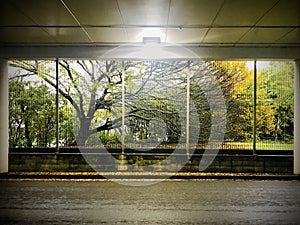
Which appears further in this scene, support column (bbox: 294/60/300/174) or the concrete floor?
support column (bbox: 294/60/300/174)

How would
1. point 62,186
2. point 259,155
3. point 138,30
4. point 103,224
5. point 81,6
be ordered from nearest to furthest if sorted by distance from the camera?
A: point 103,224 → point 81,6 → point 138,30 → point 62,186 → point 259,155

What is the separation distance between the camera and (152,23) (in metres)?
7.73

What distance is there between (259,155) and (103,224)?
650 centimetres

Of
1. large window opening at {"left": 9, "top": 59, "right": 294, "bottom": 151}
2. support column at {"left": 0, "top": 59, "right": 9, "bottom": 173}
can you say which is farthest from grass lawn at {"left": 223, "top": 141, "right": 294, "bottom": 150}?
support column at {"left": 0, "top": 59, "right": 9, "bottom": 173}

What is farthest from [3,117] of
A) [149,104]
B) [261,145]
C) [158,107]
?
[261,145]

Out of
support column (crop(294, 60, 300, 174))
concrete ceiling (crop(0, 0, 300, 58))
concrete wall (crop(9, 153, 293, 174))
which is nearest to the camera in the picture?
concrete ceiling (crop(0, 0, 300, 58))

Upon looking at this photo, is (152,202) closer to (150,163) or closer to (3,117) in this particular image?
(150,163)

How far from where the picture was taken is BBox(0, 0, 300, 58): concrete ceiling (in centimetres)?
649

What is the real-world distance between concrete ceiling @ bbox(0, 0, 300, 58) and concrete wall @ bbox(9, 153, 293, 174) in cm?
312

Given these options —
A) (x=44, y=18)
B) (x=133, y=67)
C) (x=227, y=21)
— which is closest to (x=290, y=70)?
(x=227, y=21)

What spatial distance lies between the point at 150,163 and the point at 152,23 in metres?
4.55

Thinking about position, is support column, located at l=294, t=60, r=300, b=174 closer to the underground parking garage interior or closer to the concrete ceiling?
the underground parking garage interior

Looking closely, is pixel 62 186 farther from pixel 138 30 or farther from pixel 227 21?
pixel 227 21

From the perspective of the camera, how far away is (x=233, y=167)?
10531 mm
